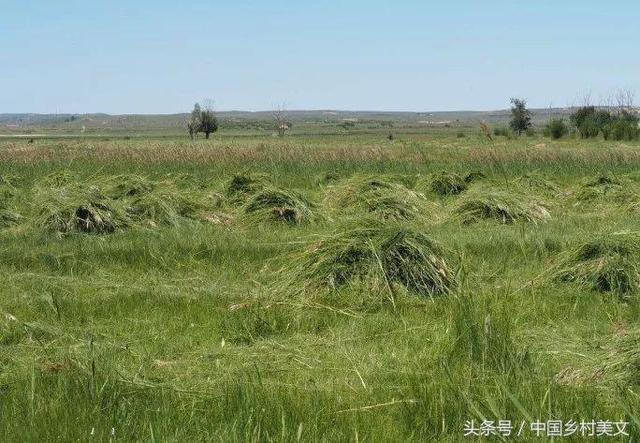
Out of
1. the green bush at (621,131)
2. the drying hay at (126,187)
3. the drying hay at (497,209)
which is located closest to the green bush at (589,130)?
the green bush at (621,131)

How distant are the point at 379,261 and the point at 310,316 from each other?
3.26ft

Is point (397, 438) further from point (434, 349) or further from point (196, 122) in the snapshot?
point (196, 122)

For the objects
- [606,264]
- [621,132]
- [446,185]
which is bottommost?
[606,264]

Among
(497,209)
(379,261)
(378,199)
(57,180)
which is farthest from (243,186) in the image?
(379,261)

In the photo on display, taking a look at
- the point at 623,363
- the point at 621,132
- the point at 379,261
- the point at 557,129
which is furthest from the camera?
the point at 557,129

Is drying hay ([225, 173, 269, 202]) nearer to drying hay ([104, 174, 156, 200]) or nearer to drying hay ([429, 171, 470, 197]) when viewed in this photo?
drying hay ([104, 174, 156, 200])

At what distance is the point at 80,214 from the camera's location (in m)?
11.1

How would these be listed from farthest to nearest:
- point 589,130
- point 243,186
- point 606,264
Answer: point 589,130 < point 243,186 < point 606,264

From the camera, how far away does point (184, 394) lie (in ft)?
14.9

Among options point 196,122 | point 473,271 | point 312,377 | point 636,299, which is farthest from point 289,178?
point 196,122

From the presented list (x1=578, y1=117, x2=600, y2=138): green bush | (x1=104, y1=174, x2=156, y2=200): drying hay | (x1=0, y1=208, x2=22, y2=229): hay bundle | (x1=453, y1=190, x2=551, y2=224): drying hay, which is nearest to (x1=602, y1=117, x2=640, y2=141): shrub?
(x1=578, y1=117, x2=600, y2=138): green bush

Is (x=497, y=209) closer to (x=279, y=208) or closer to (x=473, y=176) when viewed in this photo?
(x=279, y=208)

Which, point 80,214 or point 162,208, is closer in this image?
point 80,214

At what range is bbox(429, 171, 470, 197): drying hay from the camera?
16.3m
